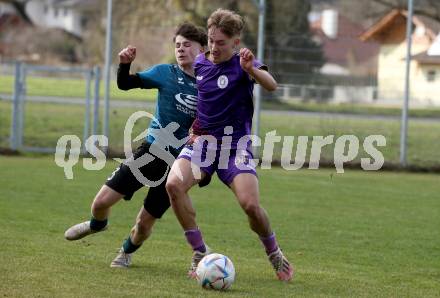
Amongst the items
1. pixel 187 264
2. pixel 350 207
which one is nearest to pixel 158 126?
pixel 187 264

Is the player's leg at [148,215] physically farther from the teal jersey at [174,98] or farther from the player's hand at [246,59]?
the player's hand at [246,59]

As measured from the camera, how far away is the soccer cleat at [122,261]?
284 inches

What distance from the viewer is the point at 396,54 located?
17.9m

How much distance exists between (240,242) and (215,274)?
2.37m

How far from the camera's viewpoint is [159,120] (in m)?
7.38

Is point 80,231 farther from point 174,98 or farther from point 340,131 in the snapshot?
point 340,131

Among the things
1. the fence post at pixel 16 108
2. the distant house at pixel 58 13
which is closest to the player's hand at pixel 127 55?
the fence post at pixel 16 108

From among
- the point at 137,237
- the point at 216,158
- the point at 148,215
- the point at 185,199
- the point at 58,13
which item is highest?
the point at 58,13

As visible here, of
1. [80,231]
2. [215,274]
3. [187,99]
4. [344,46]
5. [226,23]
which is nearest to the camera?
[215,274]

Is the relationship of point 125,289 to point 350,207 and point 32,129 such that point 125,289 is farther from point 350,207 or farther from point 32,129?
point 32,129

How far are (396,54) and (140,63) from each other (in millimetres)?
5186

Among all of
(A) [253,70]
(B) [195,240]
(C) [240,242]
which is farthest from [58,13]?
(A) [253,70]

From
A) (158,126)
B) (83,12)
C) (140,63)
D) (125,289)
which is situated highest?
(83,12)

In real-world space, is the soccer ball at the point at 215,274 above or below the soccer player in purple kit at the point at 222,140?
below
